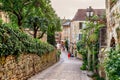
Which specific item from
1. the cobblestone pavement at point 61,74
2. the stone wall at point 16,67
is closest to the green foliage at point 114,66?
the stone wall at point 16,67

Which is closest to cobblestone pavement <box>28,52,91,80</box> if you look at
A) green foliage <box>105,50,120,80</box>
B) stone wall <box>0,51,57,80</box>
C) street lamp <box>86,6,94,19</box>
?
stone wall <box>0,51,57,80</box>

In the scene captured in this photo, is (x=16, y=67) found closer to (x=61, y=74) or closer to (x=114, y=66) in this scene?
(x=61, y=74)

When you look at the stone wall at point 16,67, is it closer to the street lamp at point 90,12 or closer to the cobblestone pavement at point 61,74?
the cobblestone pavement at point 61,74

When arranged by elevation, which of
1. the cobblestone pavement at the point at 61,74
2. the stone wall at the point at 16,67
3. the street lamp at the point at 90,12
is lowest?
the cobblestone pavement at the point at 61,74

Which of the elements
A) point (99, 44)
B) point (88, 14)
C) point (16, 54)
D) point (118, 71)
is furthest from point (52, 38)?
point (118, 71)

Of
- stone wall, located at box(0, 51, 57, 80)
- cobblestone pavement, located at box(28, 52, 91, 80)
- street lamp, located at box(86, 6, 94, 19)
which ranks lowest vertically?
cobblestone pavement, located at box(28, 52, 91, 80)

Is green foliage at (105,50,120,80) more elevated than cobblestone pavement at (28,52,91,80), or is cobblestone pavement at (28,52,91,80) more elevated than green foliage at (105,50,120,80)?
green foliage at (105,50,120,80)

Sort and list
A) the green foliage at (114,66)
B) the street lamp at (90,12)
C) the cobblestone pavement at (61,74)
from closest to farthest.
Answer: the green foliage at (114,66) < the cobblestone pavement at (61,74) < the street lamp at (90,12)

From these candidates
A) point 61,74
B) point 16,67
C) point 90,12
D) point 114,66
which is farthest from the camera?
point 90,12

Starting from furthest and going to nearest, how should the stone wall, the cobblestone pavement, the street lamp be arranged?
the street lamp
the cobblestone pavement
the stone wall

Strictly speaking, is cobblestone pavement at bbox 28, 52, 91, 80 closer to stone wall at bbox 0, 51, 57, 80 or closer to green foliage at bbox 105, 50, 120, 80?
stone wall at bbox 0, 51, 57, 80

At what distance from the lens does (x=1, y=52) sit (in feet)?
28.1

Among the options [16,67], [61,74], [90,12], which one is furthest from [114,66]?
[90,12]

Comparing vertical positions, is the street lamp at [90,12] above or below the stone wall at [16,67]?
above
